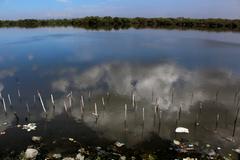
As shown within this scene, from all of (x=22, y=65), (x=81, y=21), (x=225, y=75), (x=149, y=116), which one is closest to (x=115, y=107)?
(x=149, y=116)

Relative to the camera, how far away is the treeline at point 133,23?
6880cm

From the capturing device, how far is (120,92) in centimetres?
1539

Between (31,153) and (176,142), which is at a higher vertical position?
(31,153)

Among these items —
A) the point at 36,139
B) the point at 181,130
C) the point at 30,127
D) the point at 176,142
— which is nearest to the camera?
the point at 176,142

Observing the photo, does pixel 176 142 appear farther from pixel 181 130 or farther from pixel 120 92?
pixel 120 92

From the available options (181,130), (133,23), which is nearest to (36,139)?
(181,130)

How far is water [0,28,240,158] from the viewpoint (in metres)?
10.8

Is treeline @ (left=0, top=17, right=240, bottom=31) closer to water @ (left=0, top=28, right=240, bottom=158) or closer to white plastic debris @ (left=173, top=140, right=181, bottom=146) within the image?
water @ (left=0, top=28, right=240, bottom=158)

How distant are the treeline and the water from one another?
44.0 m

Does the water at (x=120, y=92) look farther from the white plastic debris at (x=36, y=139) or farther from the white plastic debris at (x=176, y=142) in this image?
the white plastic debris at (x=176, y=142)

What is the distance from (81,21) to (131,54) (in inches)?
2285

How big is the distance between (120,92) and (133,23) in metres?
67.0

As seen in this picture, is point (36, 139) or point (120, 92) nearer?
point (36, 139)

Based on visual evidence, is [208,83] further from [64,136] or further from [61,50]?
[61,50]
